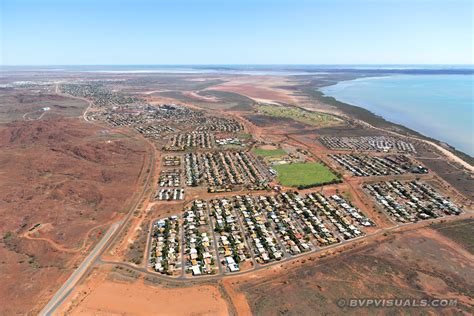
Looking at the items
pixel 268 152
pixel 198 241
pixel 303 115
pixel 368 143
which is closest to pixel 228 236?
pixel 198 241

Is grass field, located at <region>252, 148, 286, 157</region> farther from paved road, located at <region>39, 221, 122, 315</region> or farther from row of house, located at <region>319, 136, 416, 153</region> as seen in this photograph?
paved road, located at <region>39, 221, 122, 315</region>

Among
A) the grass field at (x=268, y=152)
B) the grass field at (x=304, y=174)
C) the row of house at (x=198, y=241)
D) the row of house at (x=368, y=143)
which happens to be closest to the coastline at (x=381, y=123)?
the row of house at (x=368, y=143)

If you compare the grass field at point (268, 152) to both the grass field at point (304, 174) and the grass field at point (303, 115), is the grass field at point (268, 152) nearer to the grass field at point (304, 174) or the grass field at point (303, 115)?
the grass field at point (304, 174)

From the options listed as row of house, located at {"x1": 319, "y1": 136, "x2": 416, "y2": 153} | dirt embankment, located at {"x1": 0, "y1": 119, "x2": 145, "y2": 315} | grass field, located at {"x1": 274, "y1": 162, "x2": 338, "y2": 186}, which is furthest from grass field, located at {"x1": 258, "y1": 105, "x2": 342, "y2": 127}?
dirt embankment, located at {"x1": 0, "y1": 119, "x2": 145, "y2": 315}

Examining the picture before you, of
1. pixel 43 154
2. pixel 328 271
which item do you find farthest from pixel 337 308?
pixel 43 154

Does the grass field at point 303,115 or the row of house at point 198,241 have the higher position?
the grass field at point 303,115

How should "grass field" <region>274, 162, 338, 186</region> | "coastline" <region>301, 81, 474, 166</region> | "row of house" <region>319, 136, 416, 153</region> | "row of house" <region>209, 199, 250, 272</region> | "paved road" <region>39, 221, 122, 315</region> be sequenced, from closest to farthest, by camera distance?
"paved road" <region>39, 221, 122, 315</region>, "row of house" <region>209, 199, 250, 272</region>, "grass field" <region>274, 162, 338, 186</region>, "coastline" <region>301, 81, 474, 166</region>, "row of house" <region>319, 136, 416, 153</region>

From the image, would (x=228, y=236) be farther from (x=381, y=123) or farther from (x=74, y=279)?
(x=381, y=123)
